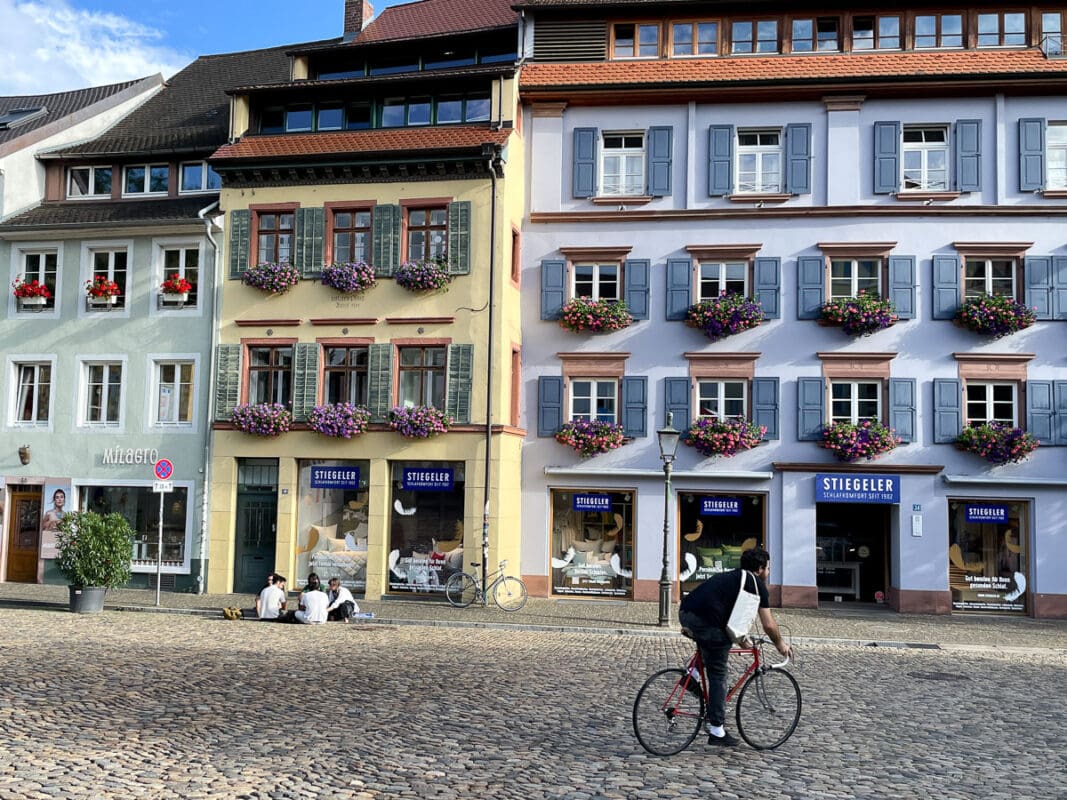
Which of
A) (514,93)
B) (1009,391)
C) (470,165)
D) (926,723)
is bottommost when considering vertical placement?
(926,723)

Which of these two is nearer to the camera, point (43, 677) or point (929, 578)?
point (43, 677)

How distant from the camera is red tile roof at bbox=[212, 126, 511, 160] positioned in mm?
24703

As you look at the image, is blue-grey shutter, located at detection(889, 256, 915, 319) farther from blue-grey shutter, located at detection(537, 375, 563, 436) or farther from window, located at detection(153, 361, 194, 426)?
window, located at detection(153, 361, 194, 426)

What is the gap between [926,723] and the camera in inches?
447

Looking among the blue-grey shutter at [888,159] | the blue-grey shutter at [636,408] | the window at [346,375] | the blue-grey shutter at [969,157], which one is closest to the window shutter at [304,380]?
the window at [346,375]

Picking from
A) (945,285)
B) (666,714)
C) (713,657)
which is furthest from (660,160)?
(666,714)

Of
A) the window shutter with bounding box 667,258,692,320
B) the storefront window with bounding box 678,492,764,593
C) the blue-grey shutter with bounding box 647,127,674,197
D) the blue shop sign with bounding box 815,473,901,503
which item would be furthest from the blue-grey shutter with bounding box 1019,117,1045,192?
the storefront window with bounding box 678,492,764,593

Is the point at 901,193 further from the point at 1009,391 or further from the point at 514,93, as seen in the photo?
the point at 514,93

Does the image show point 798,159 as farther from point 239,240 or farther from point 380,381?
point 239,240

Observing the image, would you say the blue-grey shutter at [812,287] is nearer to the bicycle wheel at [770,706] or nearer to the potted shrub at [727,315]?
the potted shrub at [727,315]

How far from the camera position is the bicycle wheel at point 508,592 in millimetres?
23031

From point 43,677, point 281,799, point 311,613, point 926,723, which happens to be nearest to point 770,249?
point 311,613

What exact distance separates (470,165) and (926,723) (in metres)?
16.7

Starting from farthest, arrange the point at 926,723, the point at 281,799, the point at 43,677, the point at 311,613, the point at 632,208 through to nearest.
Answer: the point at 632,208
the point at 311,613
the point at 43,677
the point at 926,723
the point at 281,799
